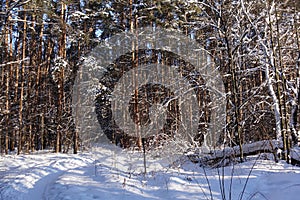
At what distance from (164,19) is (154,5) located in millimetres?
1867

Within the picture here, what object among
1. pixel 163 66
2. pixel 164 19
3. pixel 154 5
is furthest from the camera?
pixel 163 66

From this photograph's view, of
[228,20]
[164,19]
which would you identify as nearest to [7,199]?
[228,20]

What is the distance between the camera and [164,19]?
18.0 metres

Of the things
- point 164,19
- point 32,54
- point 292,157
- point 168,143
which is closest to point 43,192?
point 168,143

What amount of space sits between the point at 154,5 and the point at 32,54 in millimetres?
9788

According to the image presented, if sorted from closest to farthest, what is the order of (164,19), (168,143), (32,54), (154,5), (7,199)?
(7,199) < (168,143) < (154,5) < (164,19) < (32,54)

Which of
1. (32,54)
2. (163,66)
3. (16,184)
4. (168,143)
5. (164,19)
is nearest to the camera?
(16,184)

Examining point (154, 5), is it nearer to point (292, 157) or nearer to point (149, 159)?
point (149, 159)

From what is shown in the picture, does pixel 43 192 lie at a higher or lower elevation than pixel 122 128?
lower

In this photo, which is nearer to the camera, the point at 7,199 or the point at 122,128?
the point at 7,199

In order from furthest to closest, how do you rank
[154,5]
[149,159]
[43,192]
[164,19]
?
[164,19]
[154,5]
[149,159]
[43,192]

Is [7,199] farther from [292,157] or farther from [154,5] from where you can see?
[154,5]

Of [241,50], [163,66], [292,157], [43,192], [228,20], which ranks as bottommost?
[43,192]

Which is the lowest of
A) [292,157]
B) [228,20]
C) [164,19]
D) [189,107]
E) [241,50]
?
[292,157]
